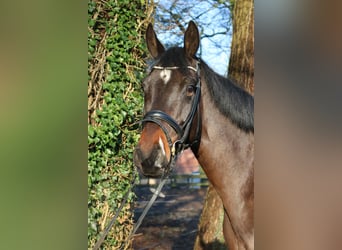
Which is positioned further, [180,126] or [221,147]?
[221,147]

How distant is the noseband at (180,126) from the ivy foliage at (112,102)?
0.26 m

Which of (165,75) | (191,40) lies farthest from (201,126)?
(191,40)

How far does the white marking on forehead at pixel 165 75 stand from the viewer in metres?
1.84

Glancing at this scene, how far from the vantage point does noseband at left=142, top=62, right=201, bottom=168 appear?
70.2 inches

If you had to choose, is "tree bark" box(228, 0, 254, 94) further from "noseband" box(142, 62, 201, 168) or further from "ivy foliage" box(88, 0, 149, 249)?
"ivy foliage" box(88, 0, 149, 249)

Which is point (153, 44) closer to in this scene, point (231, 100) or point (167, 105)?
point (167, 105)

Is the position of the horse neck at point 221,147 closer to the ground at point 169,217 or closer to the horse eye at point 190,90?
the horse eye at point 190,90

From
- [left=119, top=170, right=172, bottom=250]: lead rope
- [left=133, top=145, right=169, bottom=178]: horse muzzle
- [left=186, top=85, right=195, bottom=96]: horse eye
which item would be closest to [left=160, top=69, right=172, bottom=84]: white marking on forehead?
[left=186, top=85, right=195, bottom=96]: horse eye

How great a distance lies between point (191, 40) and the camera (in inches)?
77.4

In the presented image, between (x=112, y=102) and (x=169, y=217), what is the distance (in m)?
0.74

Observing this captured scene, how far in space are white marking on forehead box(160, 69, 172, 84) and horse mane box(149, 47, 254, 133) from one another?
0.26ft
